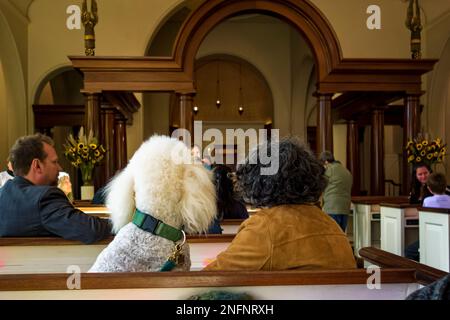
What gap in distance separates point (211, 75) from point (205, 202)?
1457 cm

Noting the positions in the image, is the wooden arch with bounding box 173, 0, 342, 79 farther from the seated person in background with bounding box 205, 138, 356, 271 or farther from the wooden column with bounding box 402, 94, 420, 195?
the seated person in background with bounding box 205, 138, 356, 271

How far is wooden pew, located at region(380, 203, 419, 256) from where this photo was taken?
18.6 feet

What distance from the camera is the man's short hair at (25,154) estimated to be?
2.74m

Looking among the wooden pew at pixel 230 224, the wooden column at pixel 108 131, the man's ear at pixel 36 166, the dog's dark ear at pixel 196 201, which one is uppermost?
the wooden column at pixel 108 131

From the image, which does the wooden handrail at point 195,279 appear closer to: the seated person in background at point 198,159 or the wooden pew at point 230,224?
the seated person in background at point 198,159

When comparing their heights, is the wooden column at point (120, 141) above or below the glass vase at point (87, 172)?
above

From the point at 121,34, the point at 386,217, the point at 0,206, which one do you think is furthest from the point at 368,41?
the point at 0,206

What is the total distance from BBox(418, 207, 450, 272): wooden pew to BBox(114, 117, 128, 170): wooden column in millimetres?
6590

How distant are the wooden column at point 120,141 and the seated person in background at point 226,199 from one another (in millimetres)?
5993

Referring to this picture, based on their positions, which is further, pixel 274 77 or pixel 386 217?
pixel 274 77

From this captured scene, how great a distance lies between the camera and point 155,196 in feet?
6.33

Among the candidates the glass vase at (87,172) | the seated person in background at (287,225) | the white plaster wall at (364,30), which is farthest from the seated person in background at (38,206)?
the white plaster wall at (364,30)

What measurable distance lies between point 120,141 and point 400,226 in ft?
20.6
